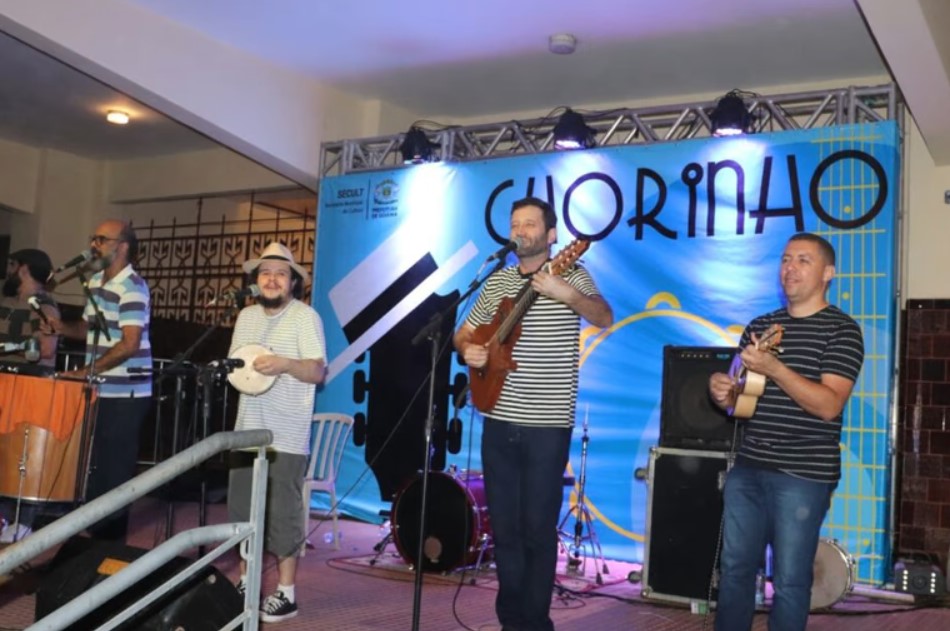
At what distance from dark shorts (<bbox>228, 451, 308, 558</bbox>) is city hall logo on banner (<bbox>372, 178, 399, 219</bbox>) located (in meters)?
4.10

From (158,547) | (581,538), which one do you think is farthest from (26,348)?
(581,538)

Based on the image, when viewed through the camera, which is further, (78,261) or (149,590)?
(78,261)

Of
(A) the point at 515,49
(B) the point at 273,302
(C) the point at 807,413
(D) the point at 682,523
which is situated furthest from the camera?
(A) the point at 515,49

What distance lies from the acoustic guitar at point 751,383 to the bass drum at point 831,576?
77.6 inches

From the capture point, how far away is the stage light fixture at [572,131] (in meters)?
7.12

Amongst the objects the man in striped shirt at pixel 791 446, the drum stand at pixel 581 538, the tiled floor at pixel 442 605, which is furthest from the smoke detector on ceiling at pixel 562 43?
the man in striped shirt at pixel 791 446

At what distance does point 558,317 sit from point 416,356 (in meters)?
4.18

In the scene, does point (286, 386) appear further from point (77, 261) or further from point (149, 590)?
point (149, 590)

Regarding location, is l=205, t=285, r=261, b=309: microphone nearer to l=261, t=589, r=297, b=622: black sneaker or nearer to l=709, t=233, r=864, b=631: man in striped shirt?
l=261, t=589, r=297, b=622: black sneaker

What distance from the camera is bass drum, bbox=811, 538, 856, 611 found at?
16.5 ft

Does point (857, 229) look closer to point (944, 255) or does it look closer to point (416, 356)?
point (944, 255)

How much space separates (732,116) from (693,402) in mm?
2272

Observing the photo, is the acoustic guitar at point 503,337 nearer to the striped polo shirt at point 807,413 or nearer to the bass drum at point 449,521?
the striped polo shirt at point 807,413

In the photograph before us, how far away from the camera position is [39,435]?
413 cm
